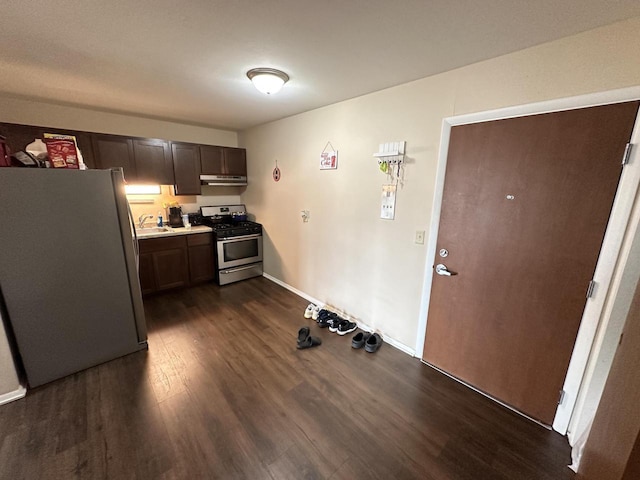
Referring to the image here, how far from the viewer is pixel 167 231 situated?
139 inches

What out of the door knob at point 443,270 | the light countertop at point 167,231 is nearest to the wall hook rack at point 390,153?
the door knob at point 443,270

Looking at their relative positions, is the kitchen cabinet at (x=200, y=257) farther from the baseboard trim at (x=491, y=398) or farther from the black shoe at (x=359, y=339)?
the baseboard trim at (x=491, y=398)

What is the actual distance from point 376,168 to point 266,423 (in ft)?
7.43

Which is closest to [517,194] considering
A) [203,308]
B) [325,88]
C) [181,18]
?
[325,88]

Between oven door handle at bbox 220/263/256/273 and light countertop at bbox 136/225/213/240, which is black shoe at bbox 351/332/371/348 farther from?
light countertop at bbox 136/225/213/240

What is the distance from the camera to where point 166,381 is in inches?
79.0

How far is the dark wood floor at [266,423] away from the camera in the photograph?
141 cm

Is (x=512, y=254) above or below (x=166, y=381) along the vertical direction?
above

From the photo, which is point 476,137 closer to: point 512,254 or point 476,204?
point 476,204

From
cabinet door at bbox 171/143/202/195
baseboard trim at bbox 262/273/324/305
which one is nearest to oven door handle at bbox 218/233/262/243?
baseboard trim at bbox 262/273/324/305

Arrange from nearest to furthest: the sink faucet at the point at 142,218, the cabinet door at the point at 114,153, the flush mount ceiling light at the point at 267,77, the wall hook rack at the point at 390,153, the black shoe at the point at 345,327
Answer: the flush mount ceiling light at the point at 267,77 → the wall hook rack at the point at 390,153 → the black shoe at the point at 345,327 → the cabinet door at the point at 114,153 → the sink faucet at the point at 142,218

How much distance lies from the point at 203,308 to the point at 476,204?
3200mm

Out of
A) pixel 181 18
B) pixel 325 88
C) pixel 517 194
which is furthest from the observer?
pixel 325 88

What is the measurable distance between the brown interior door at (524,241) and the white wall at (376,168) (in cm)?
17
